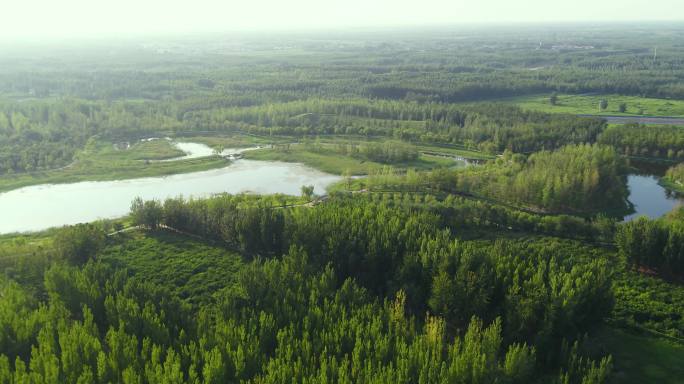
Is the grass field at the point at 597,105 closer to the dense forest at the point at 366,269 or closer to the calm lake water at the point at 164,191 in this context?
the dense forest at the point at 366,269

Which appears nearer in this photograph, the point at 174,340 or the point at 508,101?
the point at 174,340

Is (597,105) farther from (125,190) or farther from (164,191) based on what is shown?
(125,190)

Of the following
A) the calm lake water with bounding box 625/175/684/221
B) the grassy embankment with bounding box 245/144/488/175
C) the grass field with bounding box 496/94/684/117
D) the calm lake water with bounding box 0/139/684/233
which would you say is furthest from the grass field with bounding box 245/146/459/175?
the grass field with bounding box 496/94/684/117

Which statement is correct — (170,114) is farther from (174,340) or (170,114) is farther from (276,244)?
(174,340)

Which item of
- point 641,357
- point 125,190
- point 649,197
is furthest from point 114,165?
point 649,197

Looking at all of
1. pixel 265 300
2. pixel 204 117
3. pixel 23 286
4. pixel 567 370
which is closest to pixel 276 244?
pixel 265 300

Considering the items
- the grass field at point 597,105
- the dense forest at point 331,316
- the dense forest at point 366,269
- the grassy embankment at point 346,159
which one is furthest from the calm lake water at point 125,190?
the grass field at point 597,105
